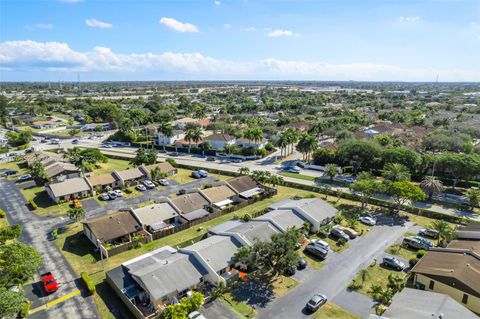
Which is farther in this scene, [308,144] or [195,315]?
[308,144]

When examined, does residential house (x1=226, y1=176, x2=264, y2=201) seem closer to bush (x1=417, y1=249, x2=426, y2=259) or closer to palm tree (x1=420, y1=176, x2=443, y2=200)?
bush (x1=417, y1=249, x2=426, y2=259)

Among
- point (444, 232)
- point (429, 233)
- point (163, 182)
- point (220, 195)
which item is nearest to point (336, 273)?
point (444, 232)

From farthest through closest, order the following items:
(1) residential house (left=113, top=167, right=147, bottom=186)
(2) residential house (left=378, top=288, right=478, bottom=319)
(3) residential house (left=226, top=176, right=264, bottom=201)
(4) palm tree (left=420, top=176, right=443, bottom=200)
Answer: (1) residential house (left=113, top=167, right=147, bottom=186) < (3) residential house (left=226, top=176, right=264, bottom=201) < (4) palm tree (left=420, top=176, right=443, bottom=200) < (2) residential house (left=378, top=288, right=478, bottom=319)

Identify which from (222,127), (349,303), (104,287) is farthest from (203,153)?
(349,303)

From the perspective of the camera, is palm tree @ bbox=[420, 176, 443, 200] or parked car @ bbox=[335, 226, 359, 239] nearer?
parked car @ bbox=[335, 226, 359, 239]

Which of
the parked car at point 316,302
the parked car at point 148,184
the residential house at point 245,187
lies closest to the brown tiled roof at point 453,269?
the parked car at point 316,302

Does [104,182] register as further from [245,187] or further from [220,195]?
[245,187]

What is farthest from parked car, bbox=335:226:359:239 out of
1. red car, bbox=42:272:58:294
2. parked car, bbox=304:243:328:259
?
red car, bbox=42:272:58:294

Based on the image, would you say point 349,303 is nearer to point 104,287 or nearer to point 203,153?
point 104,287
